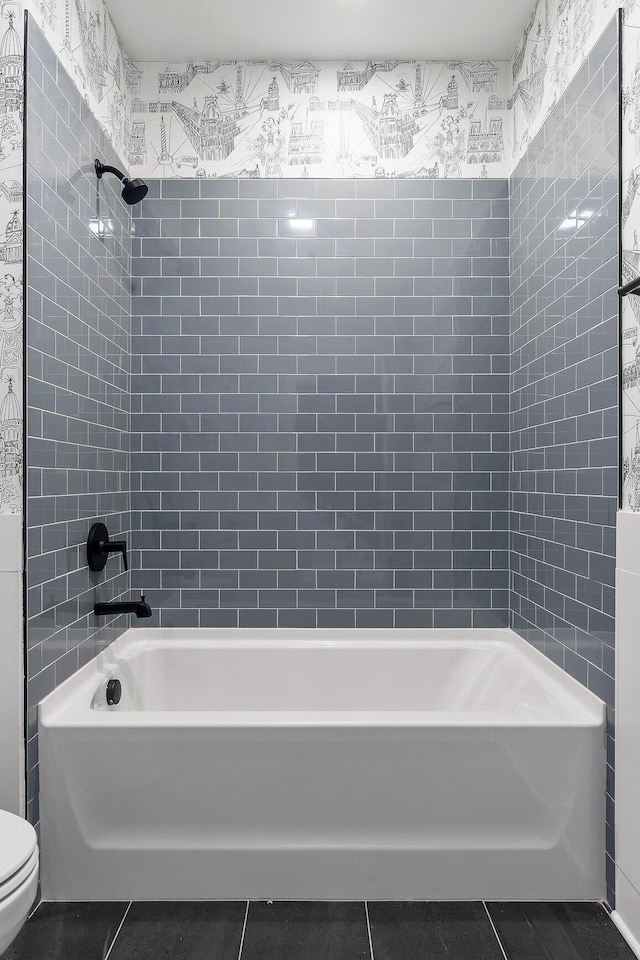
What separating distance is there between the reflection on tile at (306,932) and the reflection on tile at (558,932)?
1.31 feet

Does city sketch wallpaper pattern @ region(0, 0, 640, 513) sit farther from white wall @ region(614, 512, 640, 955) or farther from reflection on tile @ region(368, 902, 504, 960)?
reflection on tile @ region(368, 902, 504, 960)

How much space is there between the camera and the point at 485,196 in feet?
9.38

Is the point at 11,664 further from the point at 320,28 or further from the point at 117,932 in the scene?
the point at 320,28

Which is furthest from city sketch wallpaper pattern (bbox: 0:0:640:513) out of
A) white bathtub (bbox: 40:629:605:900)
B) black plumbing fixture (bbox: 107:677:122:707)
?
white bathtub (bbox: 40:629:605:900)

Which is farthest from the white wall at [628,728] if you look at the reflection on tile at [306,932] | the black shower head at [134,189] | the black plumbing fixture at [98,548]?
the black shower head at [134,189]

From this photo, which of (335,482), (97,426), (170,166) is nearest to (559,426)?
(335,482)

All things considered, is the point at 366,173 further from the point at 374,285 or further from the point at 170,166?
the point at 170,166

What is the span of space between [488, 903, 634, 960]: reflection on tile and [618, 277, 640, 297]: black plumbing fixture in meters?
1.72

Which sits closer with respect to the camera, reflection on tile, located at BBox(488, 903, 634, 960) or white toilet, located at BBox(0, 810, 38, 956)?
white toilet, located at BBox(0, 810, 38, 956)

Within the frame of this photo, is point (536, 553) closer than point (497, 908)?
No

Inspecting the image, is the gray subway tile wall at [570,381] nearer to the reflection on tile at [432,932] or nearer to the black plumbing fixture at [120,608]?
the reflection on tile at [432,932]

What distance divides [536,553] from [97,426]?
5.65ft

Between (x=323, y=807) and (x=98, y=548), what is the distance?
3.78 ft

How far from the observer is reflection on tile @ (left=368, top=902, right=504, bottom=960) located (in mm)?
1745
